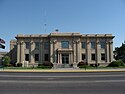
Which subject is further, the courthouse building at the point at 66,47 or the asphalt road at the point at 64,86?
the courthouse building at the point at 66,47

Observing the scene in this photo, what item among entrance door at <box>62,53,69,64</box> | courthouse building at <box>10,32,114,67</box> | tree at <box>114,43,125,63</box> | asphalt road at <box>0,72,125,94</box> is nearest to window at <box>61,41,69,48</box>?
courthouse building at <box>10,32,114,67</box>

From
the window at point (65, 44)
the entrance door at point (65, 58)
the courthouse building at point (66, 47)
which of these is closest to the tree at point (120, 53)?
the courthouse building at point (66, 47)

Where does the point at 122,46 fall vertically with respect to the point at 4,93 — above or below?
above

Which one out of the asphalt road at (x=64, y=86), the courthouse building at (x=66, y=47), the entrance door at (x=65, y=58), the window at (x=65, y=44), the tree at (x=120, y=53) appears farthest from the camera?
the tree at (x=120, y=53)

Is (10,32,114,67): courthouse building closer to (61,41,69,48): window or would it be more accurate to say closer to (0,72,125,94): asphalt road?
(61,41,69,48): window

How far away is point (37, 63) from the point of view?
6425 centimetres

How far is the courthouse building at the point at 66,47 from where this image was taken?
6391 centimetres

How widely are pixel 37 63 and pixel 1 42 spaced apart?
162 feet

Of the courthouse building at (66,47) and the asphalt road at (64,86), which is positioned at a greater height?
the courthouse building at (66,47)

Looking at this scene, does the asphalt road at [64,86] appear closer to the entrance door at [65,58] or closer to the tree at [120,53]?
the entrance door at [65,58]

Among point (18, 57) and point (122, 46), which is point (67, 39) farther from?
point (122, 46)

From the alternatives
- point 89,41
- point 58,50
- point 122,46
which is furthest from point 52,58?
point 122,46

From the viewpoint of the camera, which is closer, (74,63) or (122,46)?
(74,63)

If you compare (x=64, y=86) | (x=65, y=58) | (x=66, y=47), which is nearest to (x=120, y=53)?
(x=66, y=47)
